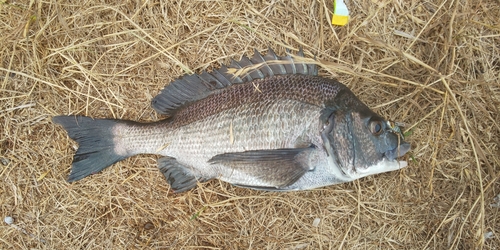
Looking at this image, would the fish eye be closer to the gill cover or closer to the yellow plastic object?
the gill cover

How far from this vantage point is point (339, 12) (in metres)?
2.82

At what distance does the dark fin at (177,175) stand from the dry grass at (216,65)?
20cm

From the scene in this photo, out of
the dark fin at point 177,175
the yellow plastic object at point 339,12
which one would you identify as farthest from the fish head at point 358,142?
the dark fin at point 177,175

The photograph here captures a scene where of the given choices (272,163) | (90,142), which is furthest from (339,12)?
(90,142)

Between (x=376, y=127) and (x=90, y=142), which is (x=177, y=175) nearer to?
(x=90, y=142)

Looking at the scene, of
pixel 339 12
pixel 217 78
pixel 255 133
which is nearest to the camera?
pixel 255 133

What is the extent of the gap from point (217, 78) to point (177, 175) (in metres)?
0.84

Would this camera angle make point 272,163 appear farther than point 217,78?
No

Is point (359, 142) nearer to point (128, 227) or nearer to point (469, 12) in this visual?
point (469, 12)

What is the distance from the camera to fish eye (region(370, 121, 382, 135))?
230 cm

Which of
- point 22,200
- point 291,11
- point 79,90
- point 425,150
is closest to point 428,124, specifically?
point 425,150

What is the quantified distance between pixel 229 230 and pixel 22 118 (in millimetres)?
2031

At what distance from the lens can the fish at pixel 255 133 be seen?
2.32m

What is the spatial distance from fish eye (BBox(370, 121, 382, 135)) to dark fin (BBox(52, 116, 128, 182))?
75.5 inches
